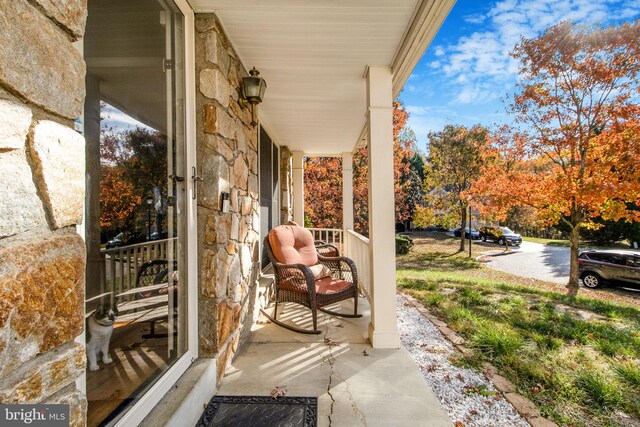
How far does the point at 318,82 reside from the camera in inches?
124

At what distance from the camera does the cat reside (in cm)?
120

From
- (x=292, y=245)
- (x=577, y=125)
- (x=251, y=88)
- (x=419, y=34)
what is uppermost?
(x=577, y=125)

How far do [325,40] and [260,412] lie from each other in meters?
2.53

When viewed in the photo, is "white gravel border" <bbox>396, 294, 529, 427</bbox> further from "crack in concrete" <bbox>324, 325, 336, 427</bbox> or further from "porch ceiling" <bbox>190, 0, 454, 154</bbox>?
"porch ceiling" <bbox>190, 0, 454, 154</bbox>

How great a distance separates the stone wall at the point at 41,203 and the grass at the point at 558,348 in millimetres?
2369

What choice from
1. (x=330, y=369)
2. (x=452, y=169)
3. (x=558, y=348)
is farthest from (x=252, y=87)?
(x=452, y=169)

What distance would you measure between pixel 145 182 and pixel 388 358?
84.0 inches

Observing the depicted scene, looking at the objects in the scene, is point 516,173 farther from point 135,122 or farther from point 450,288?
point 135,122

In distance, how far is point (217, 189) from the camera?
6.72 ft

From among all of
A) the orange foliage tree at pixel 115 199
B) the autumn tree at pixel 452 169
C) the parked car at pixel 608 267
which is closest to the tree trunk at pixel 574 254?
the parked car at pixel 608 267

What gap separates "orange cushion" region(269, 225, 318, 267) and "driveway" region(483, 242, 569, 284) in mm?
8482

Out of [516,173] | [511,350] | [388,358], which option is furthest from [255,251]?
[516,173]

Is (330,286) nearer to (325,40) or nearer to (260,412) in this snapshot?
(260,412)

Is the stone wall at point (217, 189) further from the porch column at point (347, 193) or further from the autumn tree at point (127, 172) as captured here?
the porch column at point (347, 193)
